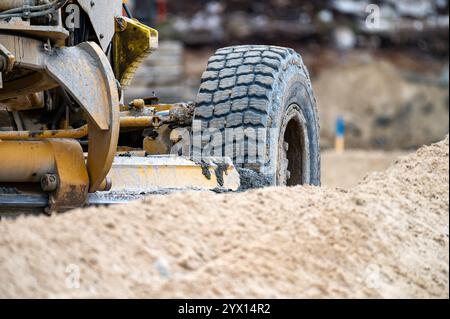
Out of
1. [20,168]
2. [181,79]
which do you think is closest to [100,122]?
[20,168]

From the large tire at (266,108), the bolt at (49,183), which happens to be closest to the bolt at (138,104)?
the large tire at (266,108)

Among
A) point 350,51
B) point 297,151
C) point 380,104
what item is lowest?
point 380,104

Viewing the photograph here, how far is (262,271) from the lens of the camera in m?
3.85

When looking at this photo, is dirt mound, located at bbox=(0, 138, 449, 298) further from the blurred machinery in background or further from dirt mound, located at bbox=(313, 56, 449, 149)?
the blurred machinery in background

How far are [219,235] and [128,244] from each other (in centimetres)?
41

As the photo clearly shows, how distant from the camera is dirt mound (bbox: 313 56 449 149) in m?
21.2

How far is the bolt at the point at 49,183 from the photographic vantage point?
520 centimetres

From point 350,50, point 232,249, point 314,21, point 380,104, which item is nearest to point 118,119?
point 232,249

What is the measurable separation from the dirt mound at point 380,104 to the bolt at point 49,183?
15480 mm

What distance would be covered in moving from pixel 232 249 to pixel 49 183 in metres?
1.49

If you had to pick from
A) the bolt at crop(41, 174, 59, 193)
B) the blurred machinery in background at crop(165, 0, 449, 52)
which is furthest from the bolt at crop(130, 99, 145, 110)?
the blurred machinery in background at crop(165, 0, 449, 52)

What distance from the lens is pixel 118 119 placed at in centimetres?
529

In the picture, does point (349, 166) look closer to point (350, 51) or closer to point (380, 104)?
point (380, 104)
